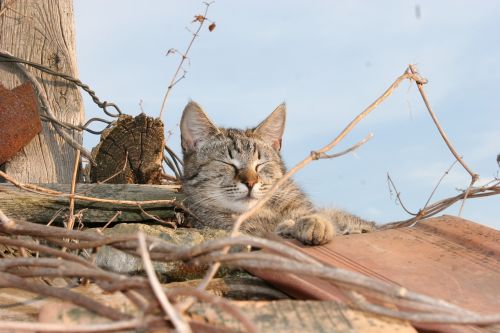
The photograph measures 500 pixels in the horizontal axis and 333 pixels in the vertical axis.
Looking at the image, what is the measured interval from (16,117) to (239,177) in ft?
5.29

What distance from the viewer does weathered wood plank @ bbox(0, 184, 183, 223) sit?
12.3ft

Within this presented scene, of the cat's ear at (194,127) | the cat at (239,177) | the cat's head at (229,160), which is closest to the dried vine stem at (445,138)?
the cat at (239,177)

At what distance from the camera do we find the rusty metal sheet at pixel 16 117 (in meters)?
4.11

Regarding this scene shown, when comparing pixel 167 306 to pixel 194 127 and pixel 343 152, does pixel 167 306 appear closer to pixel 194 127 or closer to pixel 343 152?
pixel 343 152

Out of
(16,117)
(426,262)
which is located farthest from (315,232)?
(16,117)

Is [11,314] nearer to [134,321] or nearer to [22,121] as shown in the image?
[134,321]

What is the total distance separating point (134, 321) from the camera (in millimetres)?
1471

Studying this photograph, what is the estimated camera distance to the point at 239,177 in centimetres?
371

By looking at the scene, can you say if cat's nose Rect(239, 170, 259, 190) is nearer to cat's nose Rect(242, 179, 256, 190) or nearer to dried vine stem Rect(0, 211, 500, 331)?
cat's nose Rect(242, 179, 256, 190)

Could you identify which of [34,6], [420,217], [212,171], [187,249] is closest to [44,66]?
[34,6]

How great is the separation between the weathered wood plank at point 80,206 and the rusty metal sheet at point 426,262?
5.01 ft

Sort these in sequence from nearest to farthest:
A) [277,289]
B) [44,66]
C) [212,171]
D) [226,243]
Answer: [226,243], [277,289], [212,171], [44,66]

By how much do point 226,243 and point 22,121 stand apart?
3026mm

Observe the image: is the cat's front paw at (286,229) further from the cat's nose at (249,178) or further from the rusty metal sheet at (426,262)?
the cat's nose at (249,178)
